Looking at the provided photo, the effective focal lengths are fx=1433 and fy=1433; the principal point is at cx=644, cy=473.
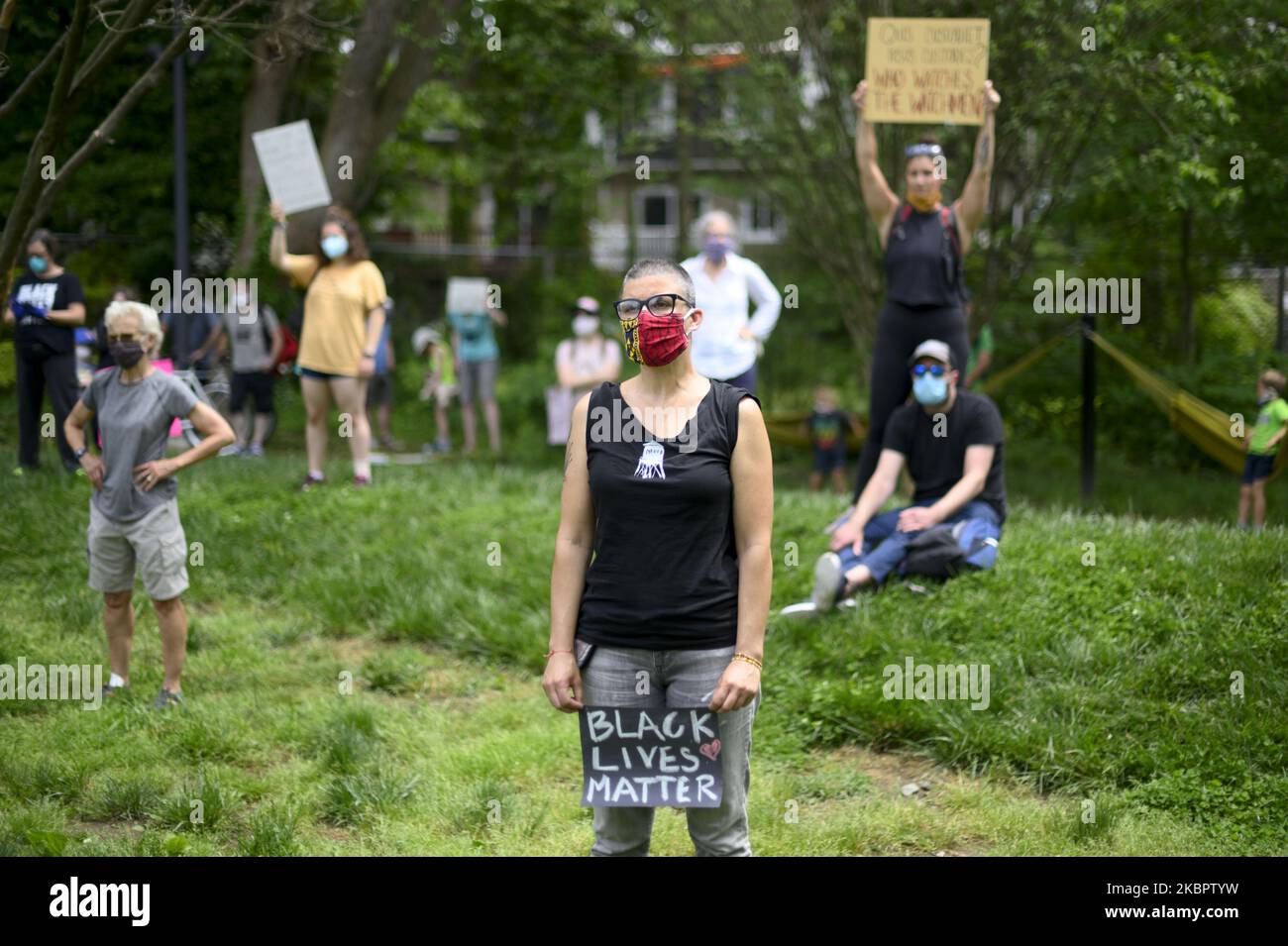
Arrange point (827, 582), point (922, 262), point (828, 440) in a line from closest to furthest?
1. point (827, 582)
2. point (922, 262)
3. point (828, 440)

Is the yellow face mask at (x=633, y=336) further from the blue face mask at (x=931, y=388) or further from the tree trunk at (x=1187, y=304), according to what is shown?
the tree trunk at (x=1187, y=304)

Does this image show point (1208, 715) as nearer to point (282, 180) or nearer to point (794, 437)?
point (282, 180)

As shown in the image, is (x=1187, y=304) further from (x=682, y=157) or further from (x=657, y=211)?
(x=657, y=211)

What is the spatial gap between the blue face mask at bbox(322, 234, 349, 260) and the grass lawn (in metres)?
2.56

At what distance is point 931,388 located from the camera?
25.3 feet

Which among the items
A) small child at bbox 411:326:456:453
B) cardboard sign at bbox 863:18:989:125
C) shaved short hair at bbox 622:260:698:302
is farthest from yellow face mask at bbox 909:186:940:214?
small child at bbox 411:326:456:453

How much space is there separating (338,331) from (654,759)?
726 centimetres

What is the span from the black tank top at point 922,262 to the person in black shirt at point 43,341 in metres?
6.73

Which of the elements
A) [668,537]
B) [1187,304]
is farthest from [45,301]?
[1187,304]

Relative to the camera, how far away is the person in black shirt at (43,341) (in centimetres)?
1138

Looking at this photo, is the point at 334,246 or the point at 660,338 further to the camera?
the point at 334,246

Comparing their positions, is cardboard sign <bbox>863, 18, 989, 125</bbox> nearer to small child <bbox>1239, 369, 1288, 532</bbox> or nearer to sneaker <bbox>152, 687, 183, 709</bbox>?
small child <bbox>1239, 369, 1288, 532</bbox>

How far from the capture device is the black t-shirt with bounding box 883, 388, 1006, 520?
25.5 feet
